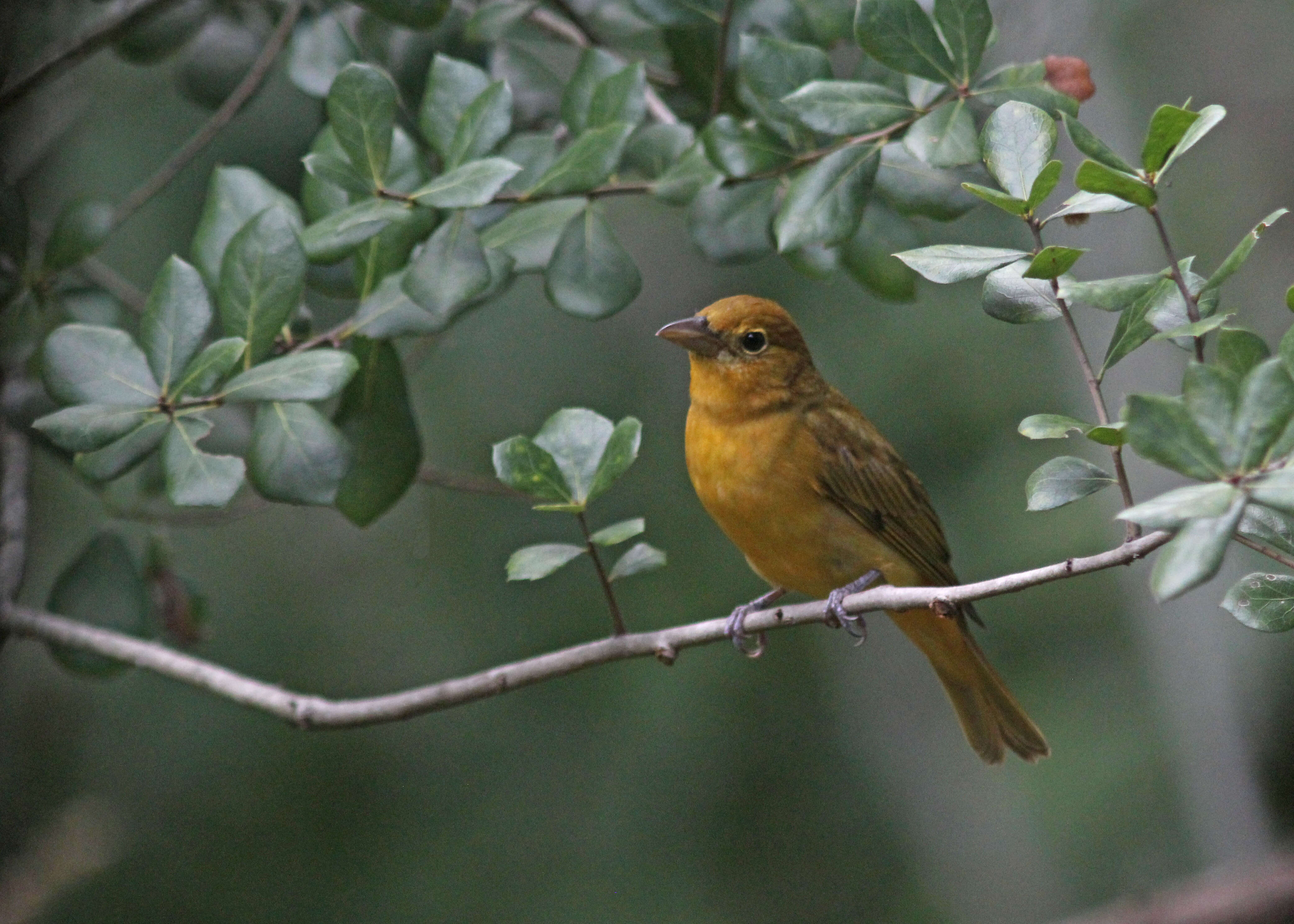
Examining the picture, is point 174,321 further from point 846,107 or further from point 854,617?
point 854,617

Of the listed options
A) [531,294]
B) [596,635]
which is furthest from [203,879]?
[531,294]

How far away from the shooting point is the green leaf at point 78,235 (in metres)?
2.67

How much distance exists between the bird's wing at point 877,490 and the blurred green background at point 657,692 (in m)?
1.69

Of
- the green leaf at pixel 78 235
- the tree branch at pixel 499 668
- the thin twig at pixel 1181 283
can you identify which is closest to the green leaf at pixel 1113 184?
the thin twig at pixel 1181 283

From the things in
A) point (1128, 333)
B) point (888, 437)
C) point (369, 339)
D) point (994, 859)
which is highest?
point (1128, 333)

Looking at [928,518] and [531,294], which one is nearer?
[928,518]

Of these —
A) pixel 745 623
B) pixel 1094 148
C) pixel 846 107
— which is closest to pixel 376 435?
pixel 745 623

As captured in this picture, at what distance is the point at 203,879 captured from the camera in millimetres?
5066

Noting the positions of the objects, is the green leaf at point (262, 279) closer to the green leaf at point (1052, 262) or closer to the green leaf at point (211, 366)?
the green leaf at point (211, 366)

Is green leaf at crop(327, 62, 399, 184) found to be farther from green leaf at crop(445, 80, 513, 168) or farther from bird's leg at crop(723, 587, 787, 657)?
bird's leg at crop(723, 587, 787, 657)

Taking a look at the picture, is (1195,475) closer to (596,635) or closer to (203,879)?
(596,635)

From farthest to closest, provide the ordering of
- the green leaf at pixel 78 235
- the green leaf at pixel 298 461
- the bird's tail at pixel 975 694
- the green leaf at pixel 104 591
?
the bird's tail at pixel 975 694 < the green leaf at pixel 104 591 < the green leaf at pixel 78 235 < the green leaf at pixel 298 461

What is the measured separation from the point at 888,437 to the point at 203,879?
3352mm

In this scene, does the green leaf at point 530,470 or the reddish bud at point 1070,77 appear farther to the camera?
the reddish bud at point 1070,77
